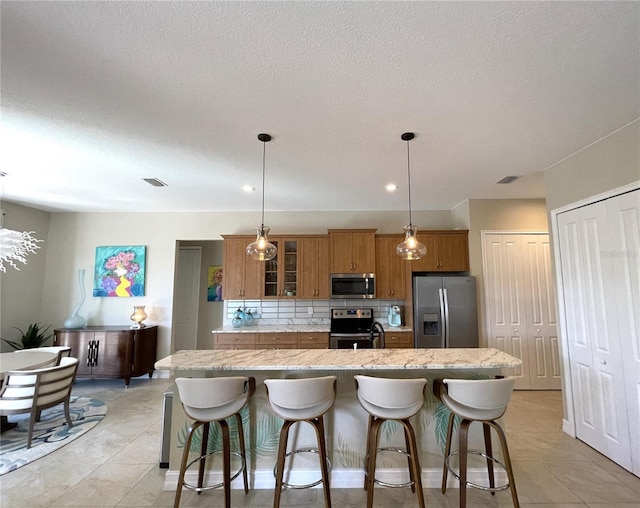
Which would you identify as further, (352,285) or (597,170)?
(352,285)

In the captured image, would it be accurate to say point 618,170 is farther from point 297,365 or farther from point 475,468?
point 297,365

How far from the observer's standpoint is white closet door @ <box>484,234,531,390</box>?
14.0ft

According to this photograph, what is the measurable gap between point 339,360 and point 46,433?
3.17 metres

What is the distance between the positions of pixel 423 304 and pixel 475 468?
218 cm

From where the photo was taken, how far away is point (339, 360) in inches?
87.4

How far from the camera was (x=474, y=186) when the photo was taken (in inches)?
155

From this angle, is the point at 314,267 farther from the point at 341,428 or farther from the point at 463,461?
the point at 463,461

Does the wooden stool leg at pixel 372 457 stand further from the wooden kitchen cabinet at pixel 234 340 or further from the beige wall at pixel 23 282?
the beige wall at pixel 23 282

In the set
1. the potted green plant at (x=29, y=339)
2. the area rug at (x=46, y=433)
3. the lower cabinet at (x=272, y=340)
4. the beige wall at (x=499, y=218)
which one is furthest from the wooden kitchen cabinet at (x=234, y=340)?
the beige wall at (x=499, y=218)

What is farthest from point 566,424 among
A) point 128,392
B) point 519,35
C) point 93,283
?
point 93,283

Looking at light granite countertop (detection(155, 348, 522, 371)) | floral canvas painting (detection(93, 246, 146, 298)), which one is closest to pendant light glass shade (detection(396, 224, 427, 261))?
light granite countertop (detection(155, 348, 522, 371))

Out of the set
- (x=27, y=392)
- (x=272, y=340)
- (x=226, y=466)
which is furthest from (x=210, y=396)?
(x=272, y=340)

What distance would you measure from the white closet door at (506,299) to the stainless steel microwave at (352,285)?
1.65m

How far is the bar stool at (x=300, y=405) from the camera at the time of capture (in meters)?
1.87
